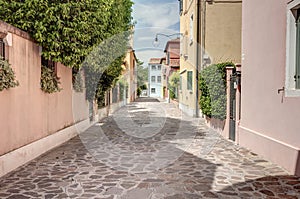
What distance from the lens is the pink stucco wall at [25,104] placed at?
585cm

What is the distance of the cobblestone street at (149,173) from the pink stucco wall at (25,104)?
2.16ft

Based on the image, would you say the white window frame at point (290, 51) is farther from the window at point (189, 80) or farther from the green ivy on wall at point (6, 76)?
the window at point (189, 80)

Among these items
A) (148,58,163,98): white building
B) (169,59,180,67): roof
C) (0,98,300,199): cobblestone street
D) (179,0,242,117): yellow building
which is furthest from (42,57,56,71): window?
(148,58,163,98): white building

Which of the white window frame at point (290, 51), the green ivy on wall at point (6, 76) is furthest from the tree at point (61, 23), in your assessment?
the white window frame at point (290, 51)

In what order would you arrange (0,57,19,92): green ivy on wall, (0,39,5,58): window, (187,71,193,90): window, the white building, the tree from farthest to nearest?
the white building
(187,71,193,90): window
the tree
(0,39,5,58): window
(0,57,19,92): green ivy on wall

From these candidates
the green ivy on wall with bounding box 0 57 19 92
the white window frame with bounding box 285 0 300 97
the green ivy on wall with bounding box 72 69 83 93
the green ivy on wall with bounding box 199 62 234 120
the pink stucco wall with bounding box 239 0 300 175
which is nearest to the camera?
the green ivy on wall with bounding box 0 57 19 92

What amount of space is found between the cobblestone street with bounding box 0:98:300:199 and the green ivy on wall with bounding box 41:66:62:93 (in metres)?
1.74

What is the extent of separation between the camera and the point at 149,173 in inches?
235

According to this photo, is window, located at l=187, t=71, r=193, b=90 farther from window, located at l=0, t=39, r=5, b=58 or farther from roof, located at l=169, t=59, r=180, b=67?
roof, located at l=169, t=59, r=180, b=67

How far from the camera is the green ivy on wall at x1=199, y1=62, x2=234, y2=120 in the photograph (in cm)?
1105

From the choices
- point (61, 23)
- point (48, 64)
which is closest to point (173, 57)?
point (48, 64)

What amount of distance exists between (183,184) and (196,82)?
1230 cm

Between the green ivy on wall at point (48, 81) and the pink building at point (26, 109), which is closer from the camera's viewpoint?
the pink building at point (26, 109)

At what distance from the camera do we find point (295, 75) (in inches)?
239
